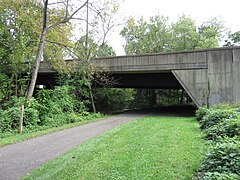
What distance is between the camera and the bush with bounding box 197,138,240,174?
338cm

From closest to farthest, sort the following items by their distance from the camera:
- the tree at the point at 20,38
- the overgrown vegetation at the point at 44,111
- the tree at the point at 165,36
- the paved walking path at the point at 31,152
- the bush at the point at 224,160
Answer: the bush at the point at 224,160
the paved walking path at the point at 31,152
the overgrown vegetation at the point at 44,111
the tree at the point at 20,38
the tree at the point at 165,36

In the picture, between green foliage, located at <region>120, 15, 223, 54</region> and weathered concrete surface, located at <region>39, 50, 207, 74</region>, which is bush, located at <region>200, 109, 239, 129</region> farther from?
green foliage, located at <region>120, 15, 223, 54</region>

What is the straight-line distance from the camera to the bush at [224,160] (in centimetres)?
338

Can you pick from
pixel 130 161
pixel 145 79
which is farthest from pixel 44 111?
pixel 145 79

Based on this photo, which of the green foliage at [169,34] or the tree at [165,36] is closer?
the tree at [165,36]

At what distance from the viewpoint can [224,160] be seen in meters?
3.62

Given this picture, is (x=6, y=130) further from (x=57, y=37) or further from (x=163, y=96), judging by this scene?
(x=163, y=96)

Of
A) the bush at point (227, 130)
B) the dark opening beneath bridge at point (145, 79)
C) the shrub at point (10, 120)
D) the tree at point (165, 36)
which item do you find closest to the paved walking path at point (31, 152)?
the shrub at point (10, 120)

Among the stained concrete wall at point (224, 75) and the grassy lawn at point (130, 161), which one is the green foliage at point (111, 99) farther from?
the grassy lawn at point (130, 161)

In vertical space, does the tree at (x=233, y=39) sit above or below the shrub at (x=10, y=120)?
above

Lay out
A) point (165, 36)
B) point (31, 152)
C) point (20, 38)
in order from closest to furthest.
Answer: point (31, 152) < point (20, 38) < point (165, 36)

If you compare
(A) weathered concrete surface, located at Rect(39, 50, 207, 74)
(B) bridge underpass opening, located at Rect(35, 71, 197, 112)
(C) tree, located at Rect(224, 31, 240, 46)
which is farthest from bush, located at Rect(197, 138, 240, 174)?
(C) tree, located at Rect(224, 31, 240, 46)

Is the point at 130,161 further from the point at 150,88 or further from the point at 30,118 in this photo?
the point at 150,88

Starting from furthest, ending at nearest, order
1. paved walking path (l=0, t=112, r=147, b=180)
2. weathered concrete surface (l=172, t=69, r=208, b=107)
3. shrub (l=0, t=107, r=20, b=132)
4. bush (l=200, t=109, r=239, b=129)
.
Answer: weathered concrete surface (l=172, t=69, r=208, b=107)
shrub (l=0, t=107, r=20, b=132)
bush (l=200, t=109, r=239, b=129)
paved walking path (l=0, t=112, r=147, b=180)
